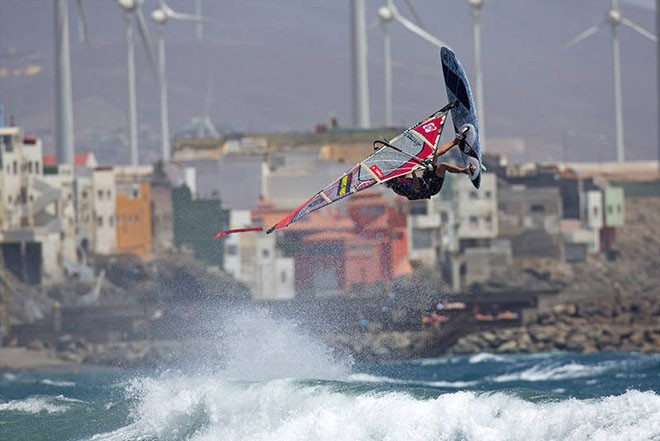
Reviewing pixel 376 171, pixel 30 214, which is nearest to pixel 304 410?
pixel 376 171

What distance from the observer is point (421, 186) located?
29.3 meters

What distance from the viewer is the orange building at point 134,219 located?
359 ft

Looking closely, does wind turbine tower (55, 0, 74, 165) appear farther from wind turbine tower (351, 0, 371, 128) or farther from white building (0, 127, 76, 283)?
wind turbine tower (351, 0, 371, 128)

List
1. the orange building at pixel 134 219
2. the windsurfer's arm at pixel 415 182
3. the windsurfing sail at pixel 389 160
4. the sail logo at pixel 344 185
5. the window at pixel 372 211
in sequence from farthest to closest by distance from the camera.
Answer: the orange building at pixel 134 219
the window at pixel 372 211
the sail logo at pixel 344 185
the windsurfing sail at pixel 389 160
the windsurfer's arm at pixel 415 182

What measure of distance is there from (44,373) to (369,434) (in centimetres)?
5392

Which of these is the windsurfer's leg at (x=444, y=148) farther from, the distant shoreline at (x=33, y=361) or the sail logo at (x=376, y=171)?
the distant shoreline at (x=33, y=361)

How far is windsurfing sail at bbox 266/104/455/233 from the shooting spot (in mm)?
29438

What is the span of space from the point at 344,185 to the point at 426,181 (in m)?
1.55

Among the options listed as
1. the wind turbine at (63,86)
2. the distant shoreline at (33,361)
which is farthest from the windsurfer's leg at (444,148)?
the wind turbine at (63,86)

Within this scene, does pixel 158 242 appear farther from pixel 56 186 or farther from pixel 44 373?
pixel 44 373

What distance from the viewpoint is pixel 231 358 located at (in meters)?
51.2

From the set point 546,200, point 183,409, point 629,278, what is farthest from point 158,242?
point 183,409

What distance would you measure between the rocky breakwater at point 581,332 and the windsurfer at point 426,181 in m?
57.7

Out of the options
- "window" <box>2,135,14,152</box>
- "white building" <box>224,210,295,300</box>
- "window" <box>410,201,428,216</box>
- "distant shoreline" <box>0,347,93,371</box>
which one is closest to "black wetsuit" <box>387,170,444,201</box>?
"distant shoreline" <box>0,347,93,371</box>
